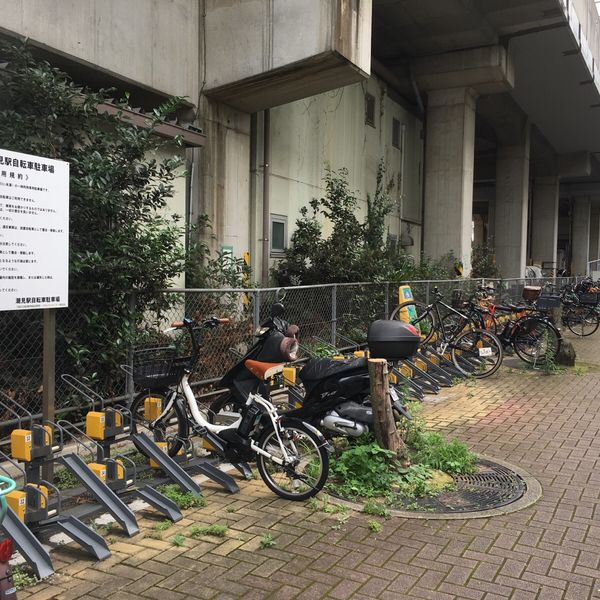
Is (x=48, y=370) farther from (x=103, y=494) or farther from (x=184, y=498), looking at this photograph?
(x=184, y=498)

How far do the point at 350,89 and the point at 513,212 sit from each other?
1174cm

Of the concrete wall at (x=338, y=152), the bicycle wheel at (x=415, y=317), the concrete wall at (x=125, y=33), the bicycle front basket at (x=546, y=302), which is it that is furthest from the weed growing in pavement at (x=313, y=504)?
the bicycle front basket at (x=546, y=302)

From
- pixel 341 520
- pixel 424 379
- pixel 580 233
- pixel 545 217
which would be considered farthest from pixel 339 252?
pixel 580 233

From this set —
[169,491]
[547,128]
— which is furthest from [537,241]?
[169,491]

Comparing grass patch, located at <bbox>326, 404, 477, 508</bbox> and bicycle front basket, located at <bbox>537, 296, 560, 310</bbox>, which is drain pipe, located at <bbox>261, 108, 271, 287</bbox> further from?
grass patch, located at <bbox>326, 404, 477, 508</bbox>

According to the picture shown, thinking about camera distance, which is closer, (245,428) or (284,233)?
(245,428)

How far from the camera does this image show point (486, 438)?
6031mm

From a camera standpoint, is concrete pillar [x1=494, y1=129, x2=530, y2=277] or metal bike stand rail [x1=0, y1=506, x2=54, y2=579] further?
concrete pillar [x1=494, y1=129, x2=530, y2=277]

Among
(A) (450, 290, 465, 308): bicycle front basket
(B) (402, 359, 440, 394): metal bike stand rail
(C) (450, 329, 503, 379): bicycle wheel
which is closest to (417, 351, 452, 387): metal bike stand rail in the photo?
(B) (402, 359, 440, 394): metal bike stand rail

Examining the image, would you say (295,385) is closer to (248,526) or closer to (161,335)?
(161,335)

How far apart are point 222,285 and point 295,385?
314 cm

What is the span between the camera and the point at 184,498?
164 inches

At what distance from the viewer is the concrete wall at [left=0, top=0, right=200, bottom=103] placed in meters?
6.73

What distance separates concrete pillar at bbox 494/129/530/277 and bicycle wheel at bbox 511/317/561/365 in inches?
565
